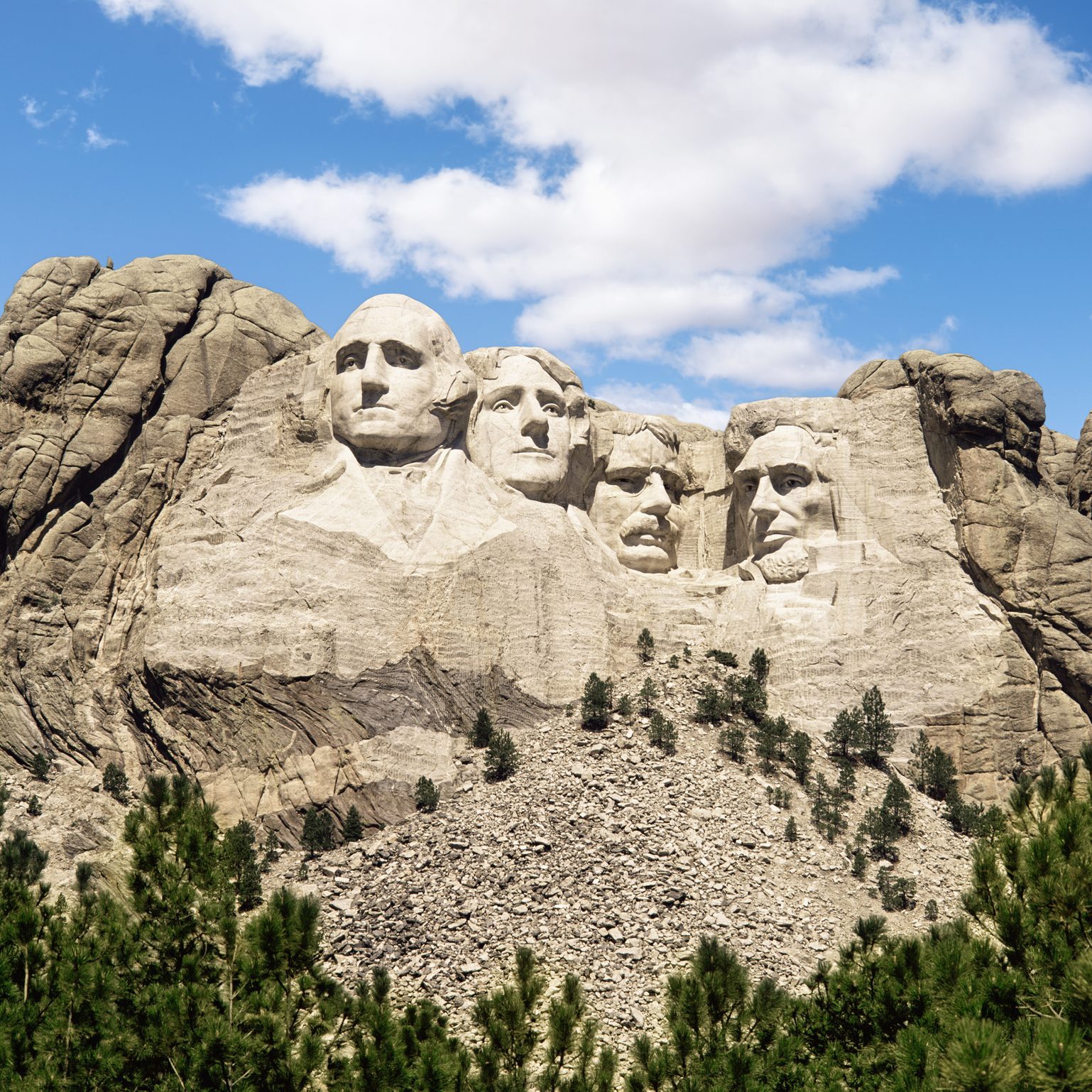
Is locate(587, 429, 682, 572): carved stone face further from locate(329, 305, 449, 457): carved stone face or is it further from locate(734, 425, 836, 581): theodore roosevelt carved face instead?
locate(329, 305, 449, 457): carved stone face

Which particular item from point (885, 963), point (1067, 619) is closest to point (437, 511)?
point (1067, 619)

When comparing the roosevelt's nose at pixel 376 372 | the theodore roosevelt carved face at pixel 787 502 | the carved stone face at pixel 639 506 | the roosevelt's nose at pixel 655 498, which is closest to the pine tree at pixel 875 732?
the theodore roosevelt carved face at pixel 787 502

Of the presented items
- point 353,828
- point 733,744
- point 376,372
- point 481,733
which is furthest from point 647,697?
point 376,372

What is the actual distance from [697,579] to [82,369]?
11.5 metres

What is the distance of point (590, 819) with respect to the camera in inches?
1158

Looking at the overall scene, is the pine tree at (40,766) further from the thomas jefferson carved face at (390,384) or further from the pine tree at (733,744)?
the pine tree at (733,744)

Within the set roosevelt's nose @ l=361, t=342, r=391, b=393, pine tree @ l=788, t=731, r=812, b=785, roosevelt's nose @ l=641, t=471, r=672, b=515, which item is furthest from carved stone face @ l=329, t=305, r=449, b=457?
pine tree @ l=788, t=731, r=812, b=785

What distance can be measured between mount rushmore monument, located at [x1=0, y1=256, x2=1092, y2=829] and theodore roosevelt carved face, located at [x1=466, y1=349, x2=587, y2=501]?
2.2 inches

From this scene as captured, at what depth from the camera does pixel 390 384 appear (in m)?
32.8

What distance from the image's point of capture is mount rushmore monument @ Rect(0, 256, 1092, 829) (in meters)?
31.0

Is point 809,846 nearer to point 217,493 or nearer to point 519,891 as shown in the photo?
point 519,891

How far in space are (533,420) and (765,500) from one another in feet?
14.3

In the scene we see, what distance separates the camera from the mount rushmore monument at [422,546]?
102 ft

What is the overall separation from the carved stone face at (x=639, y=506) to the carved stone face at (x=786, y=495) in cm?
163
